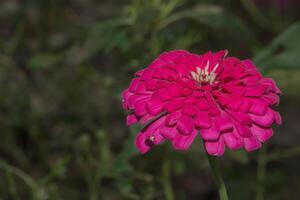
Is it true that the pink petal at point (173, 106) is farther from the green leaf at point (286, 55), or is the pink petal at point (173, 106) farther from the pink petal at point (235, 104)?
the green leaf at point (286, 55)

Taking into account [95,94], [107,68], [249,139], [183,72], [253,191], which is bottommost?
[249,139]

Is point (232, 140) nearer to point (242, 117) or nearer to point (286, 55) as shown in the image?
point (242, 117)

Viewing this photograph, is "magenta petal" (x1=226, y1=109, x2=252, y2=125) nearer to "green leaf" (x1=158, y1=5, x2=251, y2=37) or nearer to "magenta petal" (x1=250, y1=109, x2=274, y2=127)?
"magenta petal" (x1=250, y1=109, x2=274, y2=127)

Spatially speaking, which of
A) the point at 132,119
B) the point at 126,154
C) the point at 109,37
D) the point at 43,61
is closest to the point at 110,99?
the point at 43,61

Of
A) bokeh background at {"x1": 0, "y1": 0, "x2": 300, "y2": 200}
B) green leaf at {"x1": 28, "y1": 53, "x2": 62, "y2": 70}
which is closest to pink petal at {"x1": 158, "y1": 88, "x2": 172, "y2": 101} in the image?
bokeh background at {"x1": 0, "y1": 0, "x2": 300, "y2": 200}

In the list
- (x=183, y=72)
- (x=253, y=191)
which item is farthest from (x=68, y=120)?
(x=183, y=72)

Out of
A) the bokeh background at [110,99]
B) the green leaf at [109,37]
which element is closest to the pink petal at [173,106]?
the bokeh background at [110,99]

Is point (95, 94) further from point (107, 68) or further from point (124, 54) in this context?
point (124, 54)
